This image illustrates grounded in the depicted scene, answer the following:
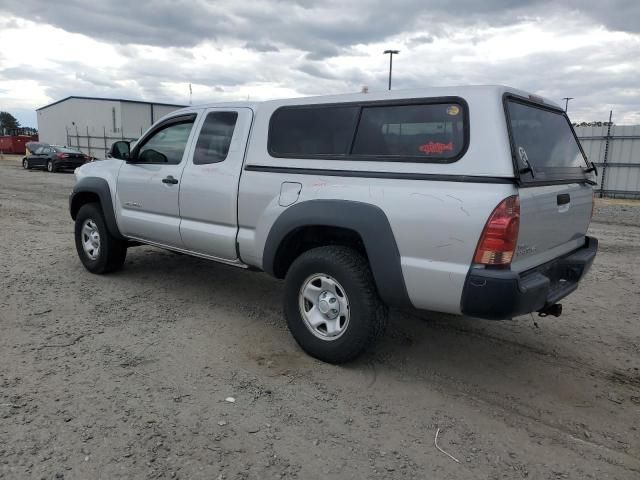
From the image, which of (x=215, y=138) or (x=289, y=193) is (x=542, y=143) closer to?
(x=289, y=193)

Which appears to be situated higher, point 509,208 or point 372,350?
point 509,208

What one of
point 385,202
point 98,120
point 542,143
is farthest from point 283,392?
point 98,120

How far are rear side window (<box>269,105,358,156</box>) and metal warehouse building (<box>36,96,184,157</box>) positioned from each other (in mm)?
38134

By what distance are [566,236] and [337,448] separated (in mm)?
2284

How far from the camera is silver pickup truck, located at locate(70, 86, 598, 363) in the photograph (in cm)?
305

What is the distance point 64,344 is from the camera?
406 centimetres

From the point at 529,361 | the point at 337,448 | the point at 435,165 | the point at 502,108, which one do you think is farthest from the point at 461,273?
the point at 529,361

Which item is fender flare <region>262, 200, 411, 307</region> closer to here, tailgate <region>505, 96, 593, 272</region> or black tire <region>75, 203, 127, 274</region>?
tailgate <region>505, 96, 593, 272</region>

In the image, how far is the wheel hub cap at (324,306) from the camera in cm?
371

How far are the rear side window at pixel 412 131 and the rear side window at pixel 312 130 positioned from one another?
0.42ft

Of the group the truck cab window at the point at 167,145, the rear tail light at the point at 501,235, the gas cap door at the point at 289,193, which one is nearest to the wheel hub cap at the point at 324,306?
the gas cap door at the point at 289,193

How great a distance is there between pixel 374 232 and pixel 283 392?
4.03 ft

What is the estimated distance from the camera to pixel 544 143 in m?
3.70

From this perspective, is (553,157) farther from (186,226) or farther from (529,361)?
(186,226)
